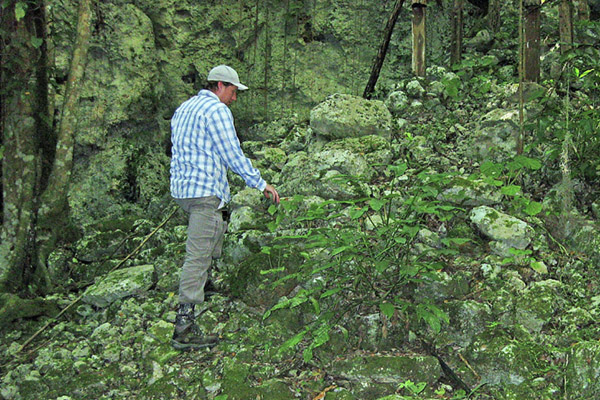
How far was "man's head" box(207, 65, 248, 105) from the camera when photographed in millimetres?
3494

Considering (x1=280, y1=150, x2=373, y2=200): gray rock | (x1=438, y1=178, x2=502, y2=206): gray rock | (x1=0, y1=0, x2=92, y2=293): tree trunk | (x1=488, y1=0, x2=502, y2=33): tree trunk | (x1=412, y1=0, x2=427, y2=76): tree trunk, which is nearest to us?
(x1=438, y1=178, x2=502, y2=206): gray rock

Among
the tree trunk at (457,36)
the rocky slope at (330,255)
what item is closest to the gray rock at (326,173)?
the rocky slope at (330,255)

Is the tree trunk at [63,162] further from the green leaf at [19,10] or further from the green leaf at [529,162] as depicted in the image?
the green leaf at [529,162]

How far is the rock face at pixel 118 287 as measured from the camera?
12.6 feet

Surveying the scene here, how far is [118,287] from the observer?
3875 millimetres

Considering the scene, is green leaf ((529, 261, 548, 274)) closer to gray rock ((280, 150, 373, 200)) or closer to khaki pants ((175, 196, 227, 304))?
gray rock ((280, 150, 373, 200))

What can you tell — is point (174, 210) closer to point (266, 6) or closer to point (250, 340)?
point (250, 340)

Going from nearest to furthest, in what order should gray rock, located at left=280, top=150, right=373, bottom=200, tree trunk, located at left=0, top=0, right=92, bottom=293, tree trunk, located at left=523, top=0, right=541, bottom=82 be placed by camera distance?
tree trunk, located at left=0, top=0, right=92, bottom=293 < gray rock, located at left=280, top=150, right=373, bottom=200 < tree trunk, located at left=523, top=0, right=541, bottom=82

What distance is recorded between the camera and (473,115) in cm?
538

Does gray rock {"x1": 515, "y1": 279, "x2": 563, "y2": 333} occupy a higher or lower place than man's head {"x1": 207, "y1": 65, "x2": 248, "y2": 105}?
lower

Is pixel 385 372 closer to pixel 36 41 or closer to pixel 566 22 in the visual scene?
pixel 36 41

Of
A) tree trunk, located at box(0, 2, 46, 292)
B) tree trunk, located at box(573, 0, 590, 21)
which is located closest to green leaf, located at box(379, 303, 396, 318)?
tree trunk, located at box(0, 2, 46, 292)

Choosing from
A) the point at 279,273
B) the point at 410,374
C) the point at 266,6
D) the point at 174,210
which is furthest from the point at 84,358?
the point at 266,6

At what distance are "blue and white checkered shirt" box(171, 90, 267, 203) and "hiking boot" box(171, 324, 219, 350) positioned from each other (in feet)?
3.03
